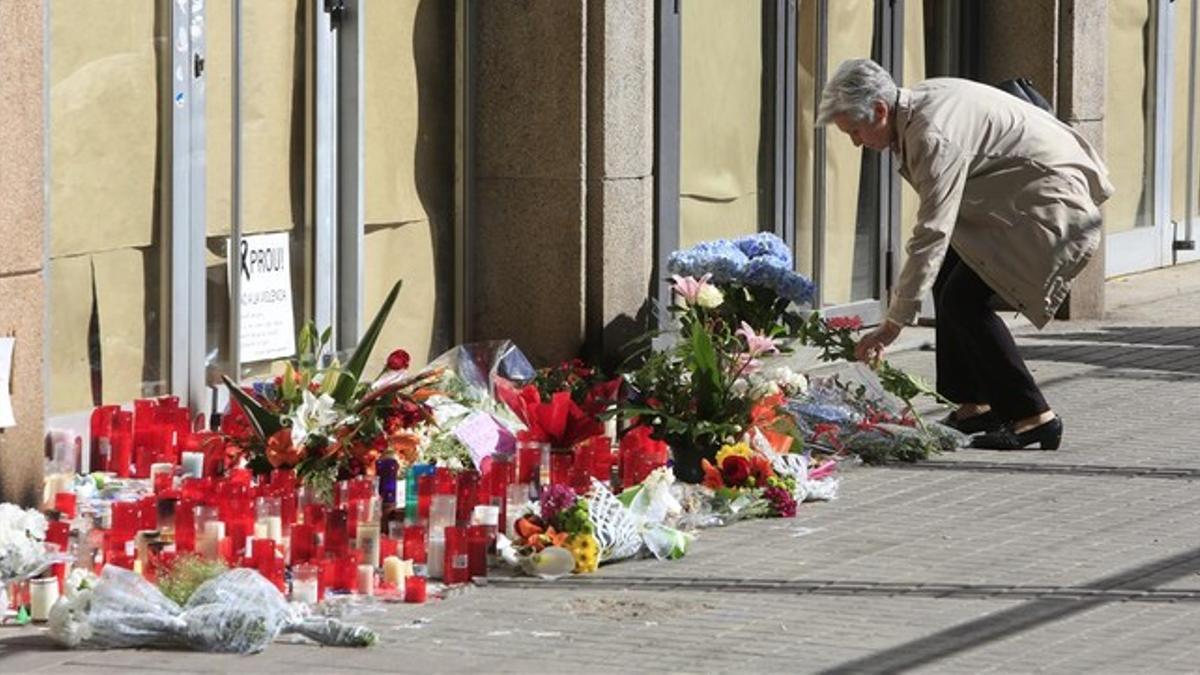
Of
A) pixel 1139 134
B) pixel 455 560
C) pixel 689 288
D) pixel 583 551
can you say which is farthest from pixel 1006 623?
pixel 1139 134

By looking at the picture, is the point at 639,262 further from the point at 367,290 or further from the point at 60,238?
the point at 60,238

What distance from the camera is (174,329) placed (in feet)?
32.2

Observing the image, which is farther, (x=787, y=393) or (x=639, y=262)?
(x=639, y=262)

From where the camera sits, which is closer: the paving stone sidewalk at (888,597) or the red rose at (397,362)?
the paving stone sidewalk at (888,597)

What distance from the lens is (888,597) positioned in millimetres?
7633

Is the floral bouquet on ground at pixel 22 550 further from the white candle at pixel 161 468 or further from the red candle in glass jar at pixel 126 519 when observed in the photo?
the white candle at pixel 161 468

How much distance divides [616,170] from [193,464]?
8.81ft

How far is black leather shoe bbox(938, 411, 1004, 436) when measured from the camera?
1049 cm

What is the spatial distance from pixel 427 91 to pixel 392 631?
172 inches

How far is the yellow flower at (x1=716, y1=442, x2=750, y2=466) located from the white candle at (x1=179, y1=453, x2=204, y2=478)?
1720 mm

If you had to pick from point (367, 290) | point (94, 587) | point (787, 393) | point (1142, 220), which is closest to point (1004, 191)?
point (787, 393)

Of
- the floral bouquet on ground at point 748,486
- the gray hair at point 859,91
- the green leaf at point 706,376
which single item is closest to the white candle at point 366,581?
the floral bouquet on ground at point 748,486

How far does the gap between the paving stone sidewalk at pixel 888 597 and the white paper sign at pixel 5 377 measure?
4.44 ft

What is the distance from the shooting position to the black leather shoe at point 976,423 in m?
10.5
